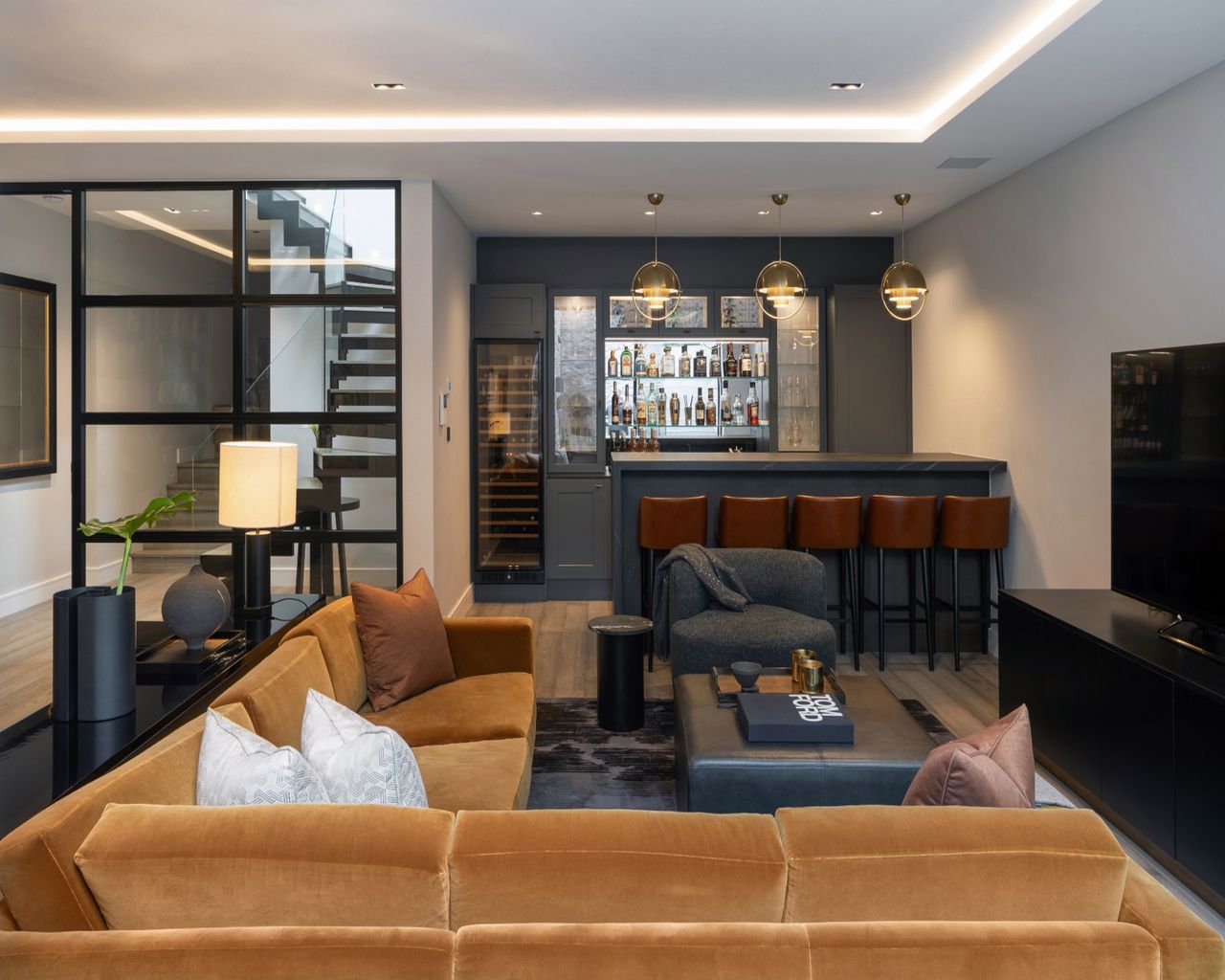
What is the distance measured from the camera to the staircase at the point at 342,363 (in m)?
5.55

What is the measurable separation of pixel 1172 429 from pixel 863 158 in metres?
2.42

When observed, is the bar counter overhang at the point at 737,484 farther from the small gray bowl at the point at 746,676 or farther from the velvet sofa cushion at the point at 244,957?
the velvet sofa cushion at the point at 244,957

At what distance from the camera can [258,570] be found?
3.52 metres

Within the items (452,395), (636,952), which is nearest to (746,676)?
(636,952)

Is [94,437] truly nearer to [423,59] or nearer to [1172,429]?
[423,59]

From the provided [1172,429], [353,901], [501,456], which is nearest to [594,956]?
[353,901]

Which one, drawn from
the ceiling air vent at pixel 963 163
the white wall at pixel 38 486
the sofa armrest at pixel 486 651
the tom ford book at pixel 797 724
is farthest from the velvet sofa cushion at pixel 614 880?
the white wall at pixel 38 486

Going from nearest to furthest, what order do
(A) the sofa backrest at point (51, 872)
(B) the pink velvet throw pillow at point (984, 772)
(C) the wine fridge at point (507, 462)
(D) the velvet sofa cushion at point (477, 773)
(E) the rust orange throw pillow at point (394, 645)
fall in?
1. (A) the sofa backrest at point (51, 872)
2. (B) the pink velvet throw pillow at point (984, 772)
3. (D) the velvet sofa cushion at point (477, 773)
4. (E) the rust orange throw pillow at point (394, 645)
5. (C) the wine fridge at point (507, 462)

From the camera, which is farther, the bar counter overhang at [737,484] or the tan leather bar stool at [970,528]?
the bar counter overhang at [737,484]

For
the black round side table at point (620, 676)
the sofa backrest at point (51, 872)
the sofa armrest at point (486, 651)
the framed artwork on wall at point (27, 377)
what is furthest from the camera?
the framed artwork on wall at point (27, 377)

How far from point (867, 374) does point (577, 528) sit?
2.51 metres

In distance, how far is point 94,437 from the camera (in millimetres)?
5656

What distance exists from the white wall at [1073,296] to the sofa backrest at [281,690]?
3.49 metres

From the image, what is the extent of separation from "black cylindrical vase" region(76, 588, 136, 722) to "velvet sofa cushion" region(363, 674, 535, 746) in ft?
2.90
